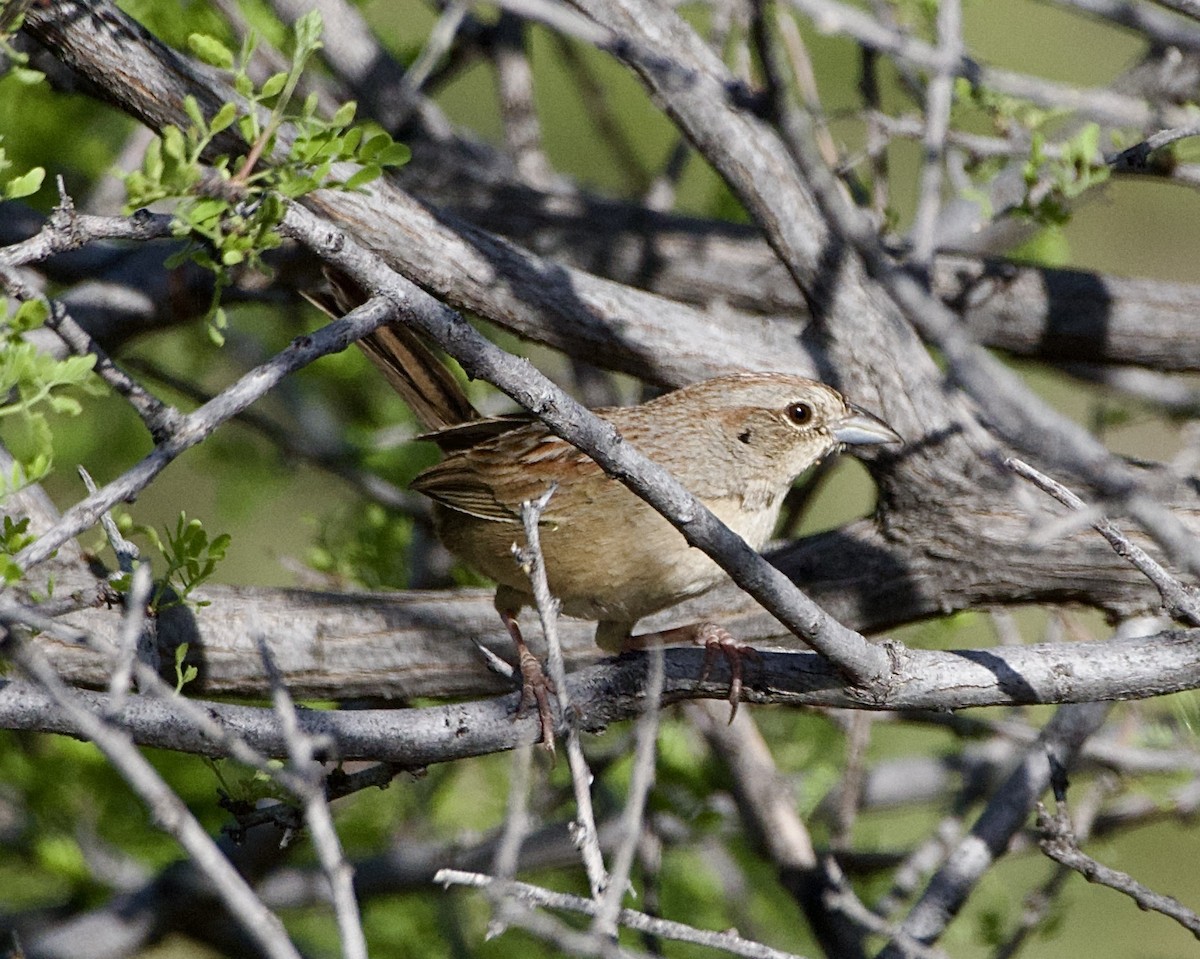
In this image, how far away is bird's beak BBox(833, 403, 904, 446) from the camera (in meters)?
3.64

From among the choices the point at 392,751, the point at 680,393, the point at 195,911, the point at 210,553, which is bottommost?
the point at 195,911

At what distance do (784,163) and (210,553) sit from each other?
1.95m

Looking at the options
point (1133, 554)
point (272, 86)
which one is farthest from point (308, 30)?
point (1133, 554)

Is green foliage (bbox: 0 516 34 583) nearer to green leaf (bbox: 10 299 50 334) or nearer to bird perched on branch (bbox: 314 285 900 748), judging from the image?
green leaf (bbox: 10 299 50 334)

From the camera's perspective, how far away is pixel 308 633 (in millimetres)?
3857

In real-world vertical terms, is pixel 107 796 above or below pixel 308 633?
below

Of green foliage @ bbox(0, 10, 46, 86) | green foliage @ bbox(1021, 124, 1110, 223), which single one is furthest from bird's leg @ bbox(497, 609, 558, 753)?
green foliage @ bbox(1021, 124, 1110, 223)

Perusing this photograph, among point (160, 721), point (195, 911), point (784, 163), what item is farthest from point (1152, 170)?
point (195, 911)

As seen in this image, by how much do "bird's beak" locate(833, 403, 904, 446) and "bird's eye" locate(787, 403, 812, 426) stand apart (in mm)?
85

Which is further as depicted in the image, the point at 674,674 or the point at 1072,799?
the point at 1072,799

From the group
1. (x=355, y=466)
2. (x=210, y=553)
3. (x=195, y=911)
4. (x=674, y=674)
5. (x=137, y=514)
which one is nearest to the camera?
(x=210, y=553)

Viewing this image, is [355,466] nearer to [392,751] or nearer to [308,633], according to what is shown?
[308,633]

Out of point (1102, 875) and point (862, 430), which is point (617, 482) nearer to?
point (862, 430)

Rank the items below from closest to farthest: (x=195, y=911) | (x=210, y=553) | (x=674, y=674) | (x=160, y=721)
A: (x=160, y=721) → (x=210, y=553) → (x=674, y=674) → (x=195, y=911)
